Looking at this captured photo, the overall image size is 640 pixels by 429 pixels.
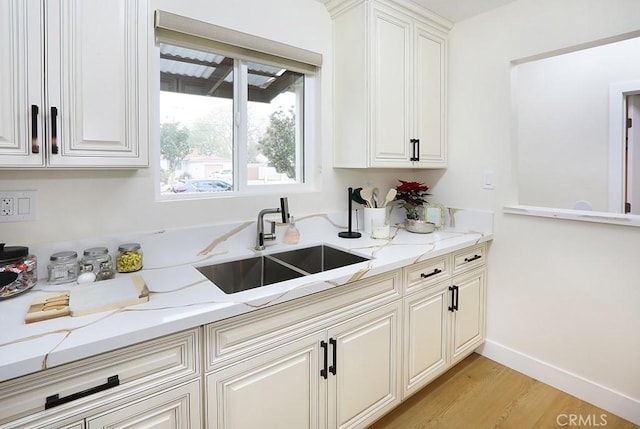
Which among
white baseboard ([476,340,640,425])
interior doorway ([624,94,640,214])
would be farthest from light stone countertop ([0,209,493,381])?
interior doorway ([624,94,640,214])

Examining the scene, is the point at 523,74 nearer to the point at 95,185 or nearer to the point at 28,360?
the point at 95,185

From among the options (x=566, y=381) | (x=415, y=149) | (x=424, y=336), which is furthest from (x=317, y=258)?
(x=566, y=381)

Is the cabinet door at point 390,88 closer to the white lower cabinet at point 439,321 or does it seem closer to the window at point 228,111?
the window at point 228,111

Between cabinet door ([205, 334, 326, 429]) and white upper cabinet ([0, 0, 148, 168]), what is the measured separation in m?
0.83

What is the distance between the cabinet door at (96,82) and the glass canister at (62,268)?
1.26ft

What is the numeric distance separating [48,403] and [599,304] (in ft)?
8.03

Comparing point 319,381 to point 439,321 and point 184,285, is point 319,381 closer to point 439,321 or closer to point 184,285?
point 184,285

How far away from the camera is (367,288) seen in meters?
1.57

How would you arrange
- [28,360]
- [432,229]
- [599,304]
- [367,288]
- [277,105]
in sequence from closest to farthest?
[28,360] < [367,288] < [599,304] < [277,105] < [432,229]

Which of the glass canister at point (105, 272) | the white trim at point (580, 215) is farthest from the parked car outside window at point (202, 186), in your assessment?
the white trim at point (580, 215)

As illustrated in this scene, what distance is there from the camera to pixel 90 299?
3.64 feet

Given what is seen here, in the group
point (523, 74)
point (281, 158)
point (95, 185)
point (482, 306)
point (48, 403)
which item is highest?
point (523, 74)

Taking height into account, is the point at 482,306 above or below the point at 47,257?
below

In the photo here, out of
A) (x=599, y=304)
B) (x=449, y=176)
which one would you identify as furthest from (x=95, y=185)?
(x=599, y=304)
